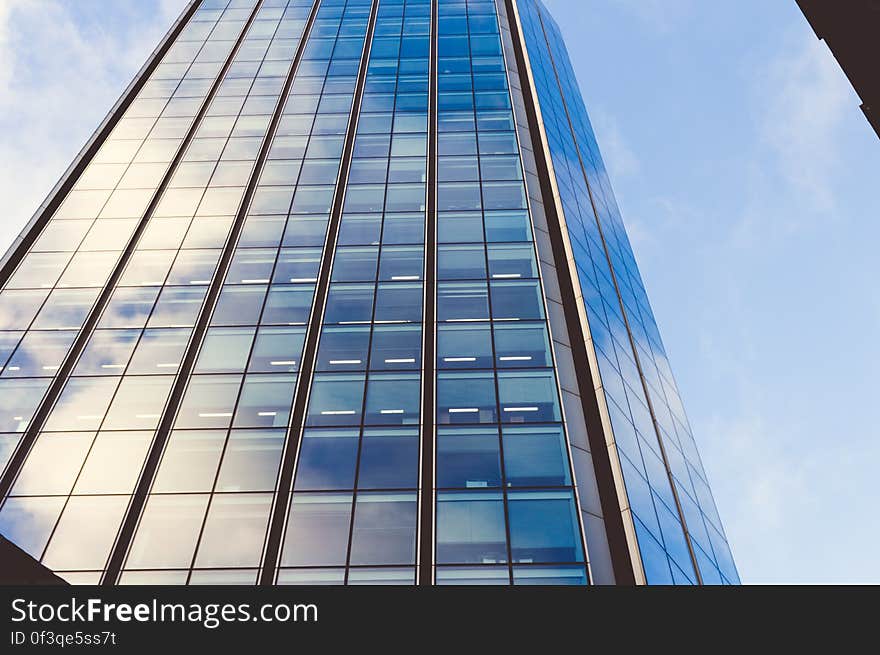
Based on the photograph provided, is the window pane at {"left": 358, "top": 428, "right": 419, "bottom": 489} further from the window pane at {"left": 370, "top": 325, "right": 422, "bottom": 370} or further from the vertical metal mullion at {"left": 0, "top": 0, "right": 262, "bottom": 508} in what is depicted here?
the vertical metal mullion at {"left": 0, "top": 0, "right": 262, "bottom": 508}

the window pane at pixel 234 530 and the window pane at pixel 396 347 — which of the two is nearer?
the window pane at pixel 234 530

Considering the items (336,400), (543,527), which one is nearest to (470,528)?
(543,527)

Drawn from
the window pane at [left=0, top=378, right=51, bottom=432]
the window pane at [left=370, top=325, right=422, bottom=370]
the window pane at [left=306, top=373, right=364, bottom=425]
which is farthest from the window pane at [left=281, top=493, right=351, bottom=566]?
the window pane at [left=0, top=378, right=51, bottom=432]

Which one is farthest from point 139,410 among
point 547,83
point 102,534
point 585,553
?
point 547,83

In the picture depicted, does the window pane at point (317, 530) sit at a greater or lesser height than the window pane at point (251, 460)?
lesser

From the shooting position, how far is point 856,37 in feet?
23.7

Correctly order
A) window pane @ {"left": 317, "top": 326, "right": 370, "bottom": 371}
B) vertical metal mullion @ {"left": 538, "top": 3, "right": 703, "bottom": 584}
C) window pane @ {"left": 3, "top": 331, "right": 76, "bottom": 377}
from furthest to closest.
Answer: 1. window pane @ {"left": 3, "top": 331, "right": 76, "bottom": 377}
2. window pane @ {"left": 317, "top": 326, "right": 370, "bottom": 371}
3. vertical metal mullion @ {"left": 538, "top": 3, "right": 703, "bottom": 584}

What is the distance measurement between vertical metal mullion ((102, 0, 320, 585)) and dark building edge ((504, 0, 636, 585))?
587 inches

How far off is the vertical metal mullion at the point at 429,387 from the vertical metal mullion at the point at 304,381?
173 inches

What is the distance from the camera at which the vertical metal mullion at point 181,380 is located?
20.7 meters

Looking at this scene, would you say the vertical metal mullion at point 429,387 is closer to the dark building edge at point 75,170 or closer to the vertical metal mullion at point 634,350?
the vertical metal mullion at point 634,350

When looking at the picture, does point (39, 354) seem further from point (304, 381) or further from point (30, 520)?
point (304, 381)

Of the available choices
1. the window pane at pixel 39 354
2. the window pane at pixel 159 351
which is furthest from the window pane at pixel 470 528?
the window pane at pixel 39 354

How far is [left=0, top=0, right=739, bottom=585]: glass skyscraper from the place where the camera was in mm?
20938
